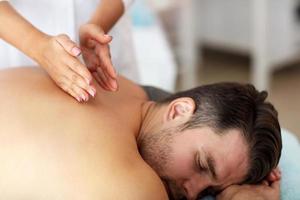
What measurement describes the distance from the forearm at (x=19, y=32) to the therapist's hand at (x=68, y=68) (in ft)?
0.13

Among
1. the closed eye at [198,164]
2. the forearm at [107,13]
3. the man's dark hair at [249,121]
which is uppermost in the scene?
the forearm at [107,13]

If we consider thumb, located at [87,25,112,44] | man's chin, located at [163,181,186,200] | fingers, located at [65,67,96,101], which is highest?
thumb, located at [87,25,112,44]

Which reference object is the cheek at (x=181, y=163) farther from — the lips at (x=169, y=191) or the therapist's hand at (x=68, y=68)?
the therapist's hand at (x=68, y=68)

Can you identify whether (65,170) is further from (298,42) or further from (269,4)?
(298,42)

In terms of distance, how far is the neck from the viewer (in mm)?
1261

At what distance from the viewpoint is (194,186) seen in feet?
3.98

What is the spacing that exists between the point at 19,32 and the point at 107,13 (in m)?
0.33

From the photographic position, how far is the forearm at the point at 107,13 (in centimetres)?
142

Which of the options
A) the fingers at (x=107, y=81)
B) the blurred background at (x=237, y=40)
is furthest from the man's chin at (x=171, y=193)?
the blurred background at (x=237, y=40)

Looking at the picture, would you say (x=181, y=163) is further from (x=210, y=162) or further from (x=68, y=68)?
(x=68, y=68)

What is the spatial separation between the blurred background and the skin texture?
1.36 m

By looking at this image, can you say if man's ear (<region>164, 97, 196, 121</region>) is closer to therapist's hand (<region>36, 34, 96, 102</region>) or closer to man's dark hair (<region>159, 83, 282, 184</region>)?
man's dark hair (<region>159, 83, 282, 184</region>)

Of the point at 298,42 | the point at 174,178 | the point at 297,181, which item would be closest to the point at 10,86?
the point at 174,178

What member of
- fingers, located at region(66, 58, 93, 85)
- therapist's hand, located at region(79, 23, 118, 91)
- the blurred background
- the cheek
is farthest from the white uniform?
the blurred background
